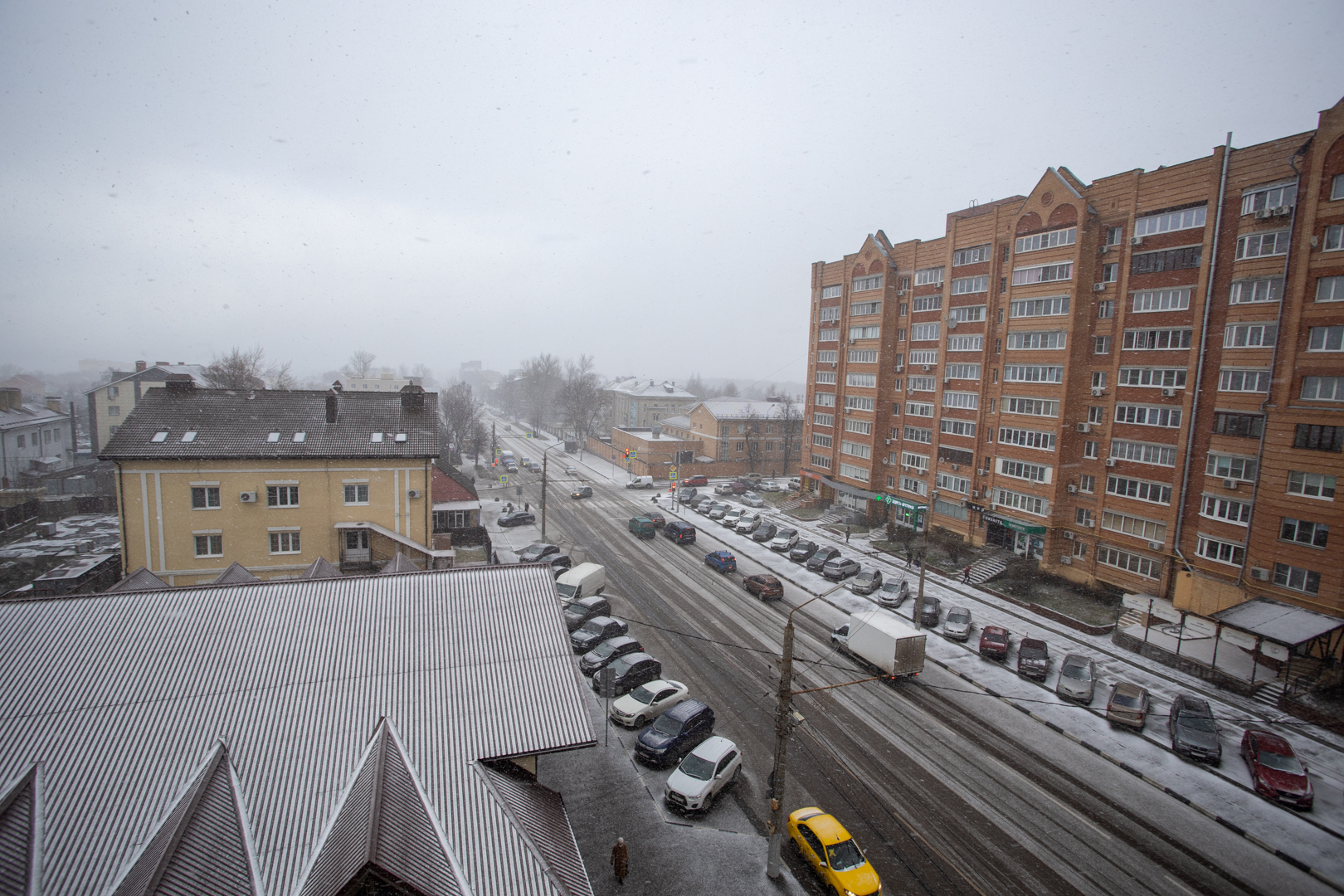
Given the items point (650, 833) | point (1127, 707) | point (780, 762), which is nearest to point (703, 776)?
point (650, 833)

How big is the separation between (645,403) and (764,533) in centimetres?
5615

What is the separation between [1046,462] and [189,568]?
43.8 m

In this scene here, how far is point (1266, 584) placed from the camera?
2536 cm

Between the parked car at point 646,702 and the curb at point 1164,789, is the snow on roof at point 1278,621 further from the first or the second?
the parked car at point 646,702

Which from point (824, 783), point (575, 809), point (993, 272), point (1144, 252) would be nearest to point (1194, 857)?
point (824, 783)

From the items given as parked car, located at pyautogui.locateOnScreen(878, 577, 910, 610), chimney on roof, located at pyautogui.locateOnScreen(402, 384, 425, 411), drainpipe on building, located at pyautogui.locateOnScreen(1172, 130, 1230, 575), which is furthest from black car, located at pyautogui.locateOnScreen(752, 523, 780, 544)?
chimney on roof, located at pyautogui.locateOnScreen(402, 384, 425, 411)

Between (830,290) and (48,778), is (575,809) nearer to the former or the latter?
(48,778)

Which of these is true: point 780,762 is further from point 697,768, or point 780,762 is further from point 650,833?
point 650,833

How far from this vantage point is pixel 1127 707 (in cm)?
2100

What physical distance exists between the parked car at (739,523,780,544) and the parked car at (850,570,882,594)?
852cm

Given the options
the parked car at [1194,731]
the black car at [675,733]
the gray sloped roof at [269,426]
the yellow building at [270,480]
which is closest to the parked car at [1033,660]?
the parked car at [1194,731]

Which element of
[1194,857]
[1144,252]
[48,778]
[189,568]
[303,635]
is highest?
[1144,252]

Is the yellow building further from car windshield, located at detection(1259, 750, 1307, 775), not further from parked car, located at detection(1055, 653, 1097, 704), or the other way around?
car windshield, located at detection(1259, 750, 1307, 775)

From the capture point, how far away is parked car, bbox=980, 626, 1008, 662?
25.6 metres
